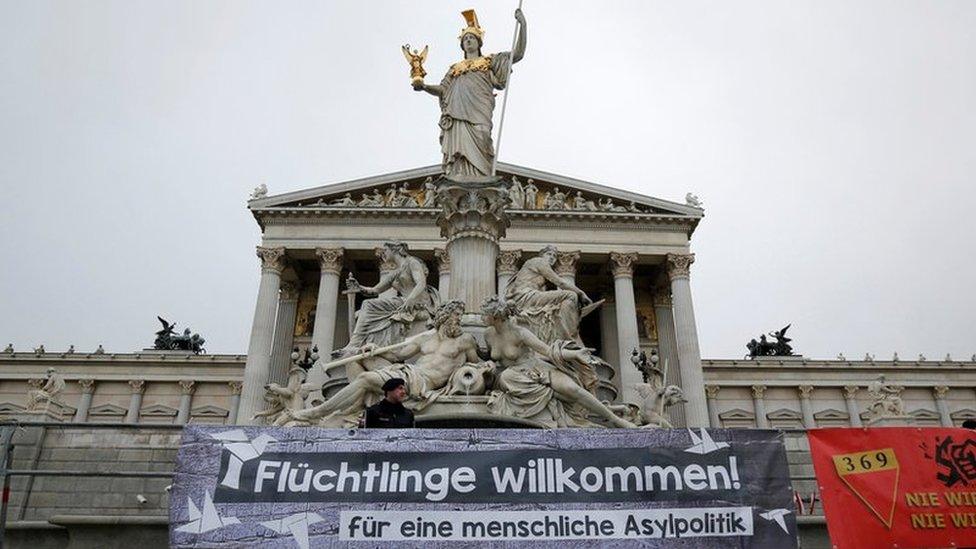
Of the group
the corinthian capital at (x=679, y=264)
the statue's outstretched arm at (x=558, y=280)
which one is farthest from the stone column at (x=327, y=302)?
the statue's outstretched arm at (x=558, y=280)

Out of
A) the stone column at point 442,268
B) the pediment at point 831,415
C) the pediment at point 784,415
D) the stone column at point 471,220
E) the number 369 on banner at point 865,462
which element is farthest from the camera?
the pediment at point 831,415

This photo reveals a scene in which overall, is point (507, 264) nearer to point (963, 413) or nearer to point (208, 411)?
point (208, 411)

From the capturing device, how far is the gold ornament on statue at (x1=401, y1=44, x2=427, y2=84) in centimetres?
1291

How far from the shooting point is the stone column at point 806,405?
172ft

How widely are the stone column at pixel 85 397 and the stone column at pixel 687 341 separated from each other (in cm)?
3912

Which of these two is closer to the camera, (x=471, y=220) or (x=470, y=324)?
(x=470, y=324)

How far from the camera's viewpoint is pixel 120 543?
24.6 ft

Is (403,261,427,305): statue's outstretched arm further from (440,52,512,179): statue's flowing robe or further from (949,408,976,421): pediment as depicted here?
(949,408,976,421): pediment

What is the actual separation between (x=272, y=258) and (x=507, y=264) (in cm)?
1332

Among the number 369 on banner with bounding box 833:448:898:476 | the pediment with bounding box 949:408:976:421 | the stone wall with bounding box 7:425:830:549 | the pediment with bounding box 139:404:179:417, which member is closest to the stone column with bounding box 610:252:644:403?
the pediment with bounding box 949:408:976:421

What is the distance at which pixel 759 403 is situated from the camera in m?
52.3

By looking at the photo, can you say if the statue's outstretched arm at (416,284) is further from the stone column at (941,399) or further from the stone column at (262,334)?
the stone column at (941,399)

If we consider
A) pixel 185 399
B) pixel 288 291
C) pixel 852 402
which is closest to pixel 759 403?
pixel 852 402

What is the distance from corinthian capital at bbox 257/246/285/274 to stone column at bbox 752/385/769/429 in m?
32.7
